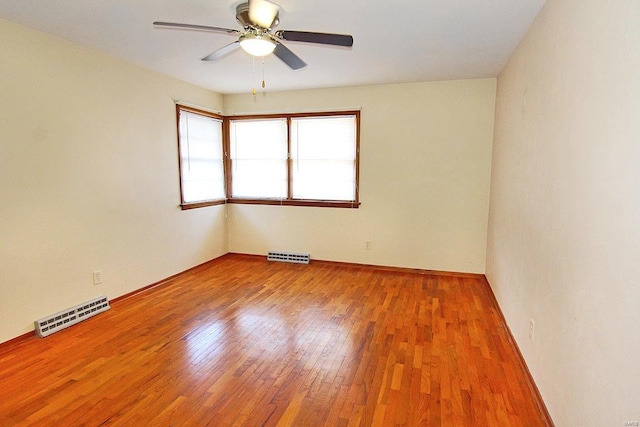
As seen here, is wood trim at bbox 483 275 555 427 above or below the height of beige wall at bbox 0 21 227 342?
below

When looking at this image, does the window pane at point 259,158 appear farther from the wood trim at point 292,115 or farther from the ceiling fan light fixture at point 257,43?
the ceiling fan light fixture at point 257,43

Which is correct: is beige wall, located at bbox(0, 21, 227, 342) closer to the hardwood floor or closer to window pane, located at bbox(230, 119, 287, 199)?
the hardwood floor

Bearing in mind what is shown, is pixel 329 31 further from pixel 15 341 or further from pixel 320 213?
pixel 15 341

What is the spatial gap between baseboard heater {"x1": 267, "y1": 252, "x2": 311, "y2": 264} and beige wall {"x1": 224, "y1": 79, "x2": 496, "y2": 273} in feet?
0.64

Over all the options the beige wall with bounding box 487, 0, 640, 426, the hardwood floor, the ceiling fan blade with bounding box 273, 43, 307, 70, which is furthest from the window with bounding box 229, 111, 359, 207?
the beige wall with bounding box 487, 0, 640, 426

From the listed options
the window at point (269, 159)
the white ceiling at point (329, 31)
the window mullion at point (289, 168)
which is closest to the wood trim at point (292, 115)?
the window at point (269, 159)

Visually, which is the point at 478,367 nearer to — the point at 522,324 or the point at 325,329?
the point at 522,324

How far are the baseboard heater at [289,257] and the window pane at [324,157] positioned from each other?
899mm

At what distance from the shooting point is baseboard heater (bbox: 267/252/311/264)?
16.9 ft

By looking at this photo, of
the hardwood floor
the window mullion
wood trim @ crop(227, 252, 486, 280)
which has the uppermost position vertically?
the window mullion

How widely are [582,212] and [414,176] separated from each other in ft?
10.0

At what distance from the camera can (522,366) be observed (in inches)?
95.3

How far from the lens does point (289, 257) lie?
5.24 m

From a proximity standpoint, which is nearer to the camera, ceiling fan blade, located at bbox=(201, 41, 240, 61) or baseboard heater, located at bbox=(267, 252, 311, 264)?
ceiling fan blade, located at bbox=(201, 41, 240, 61)
